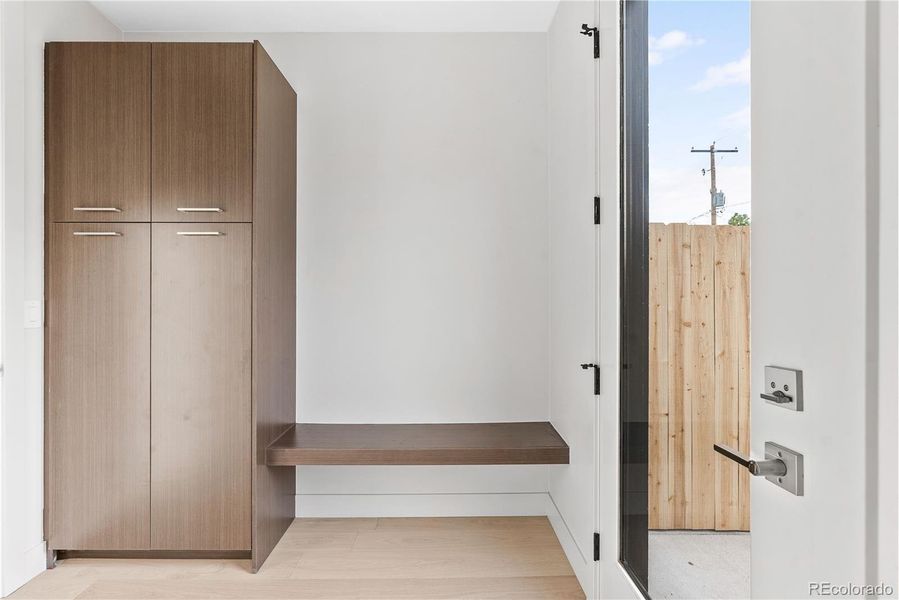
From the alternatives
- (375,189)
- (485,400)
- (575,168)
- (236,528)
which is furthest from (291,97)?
(236,528)

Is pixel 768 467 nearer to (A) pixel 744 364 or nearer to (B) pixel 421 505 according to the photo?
(A) pixel 744 364

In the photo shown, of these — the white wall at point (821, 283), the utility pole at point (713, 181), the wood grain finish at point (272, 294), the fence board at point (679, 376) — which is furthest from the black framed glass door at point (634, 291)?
the wood grain finish at point (272, 294)

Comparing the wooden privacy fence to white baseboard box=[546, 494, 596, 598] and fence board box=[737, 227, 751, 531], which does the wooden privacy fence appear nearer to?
fence board box=[737, 227, 751, 531]

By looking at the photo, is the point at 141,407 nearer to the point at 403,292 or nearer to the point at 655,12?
the point at 403,292

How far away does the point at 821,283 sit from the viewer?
0.86 meters

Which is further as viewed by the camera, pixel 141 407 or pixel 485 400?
pixel 485 400

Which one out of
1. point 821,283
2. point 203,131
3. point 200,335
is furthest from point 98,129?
point 821,283

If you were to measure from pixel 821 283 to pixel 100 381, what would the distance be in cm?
262

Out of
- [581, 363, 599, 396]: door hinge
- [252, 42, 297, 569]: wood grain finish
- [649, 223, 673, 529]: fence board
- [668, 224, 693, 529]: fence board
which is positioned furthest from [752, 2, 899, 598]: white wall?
[252, 42, 297, 569]: wood grain finish

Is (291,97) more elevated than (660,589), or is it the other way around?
(291,97)

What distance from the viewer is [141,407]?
240 centimetres

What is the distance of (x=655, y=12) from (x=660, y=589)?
1627 millimetres

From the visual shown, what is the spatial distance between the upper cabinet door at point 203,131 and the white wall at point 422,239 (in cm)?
64

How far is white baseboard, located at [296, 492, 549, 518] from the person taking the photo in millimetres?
2980
